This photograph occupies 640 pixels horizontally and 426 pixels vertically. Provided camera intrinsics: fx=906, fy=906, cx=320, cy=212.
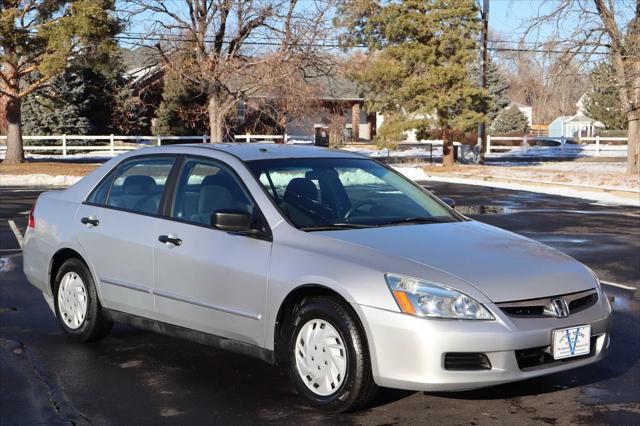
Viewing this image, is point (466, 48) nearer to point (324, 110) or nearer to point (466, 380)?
point (324, 110)

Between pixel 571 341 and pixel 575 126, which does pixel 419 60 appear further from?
pixel 575 126

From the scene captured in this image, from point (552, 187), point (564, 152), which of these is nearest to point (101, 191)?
point (552, 187)

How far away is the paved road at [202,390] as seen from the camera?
5250 millimetres

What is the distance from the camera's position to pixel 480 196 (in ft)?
75.9

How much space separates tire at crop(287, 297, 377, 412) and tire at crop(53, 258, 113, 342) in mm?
2068

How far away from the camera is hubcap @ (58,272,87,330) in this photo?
6984 millimetres

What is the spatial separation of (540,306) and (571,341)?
1.01 ft

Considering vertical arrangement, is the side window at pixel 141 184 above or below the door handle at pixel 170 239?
above

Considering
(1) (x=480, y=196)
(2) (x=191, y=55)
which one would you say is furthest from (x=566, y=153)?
(1) (x=480, y=196)

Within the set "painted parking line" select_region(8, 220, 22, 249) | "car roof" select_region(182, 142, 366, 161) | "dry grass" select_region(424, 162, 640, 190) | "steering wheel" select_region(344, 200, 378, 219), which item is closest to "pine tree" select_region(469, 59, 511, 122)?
"dry grass" select_region(424, 162, 640, 190)

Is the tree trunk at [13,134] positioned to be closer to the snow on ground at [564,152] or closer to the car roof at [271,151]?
the snow on ground at [564,152]

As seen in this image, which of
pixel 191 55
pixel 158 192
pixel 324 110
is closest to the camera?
pixel 158 192

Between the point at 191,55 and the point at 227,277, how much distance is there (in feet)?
98.7

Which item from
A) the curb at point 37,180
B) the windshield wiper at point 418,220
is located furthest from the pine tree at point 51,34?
the windshield wiper at point 418,220
